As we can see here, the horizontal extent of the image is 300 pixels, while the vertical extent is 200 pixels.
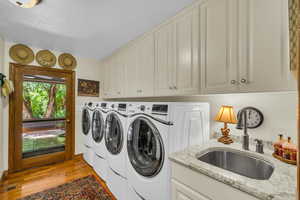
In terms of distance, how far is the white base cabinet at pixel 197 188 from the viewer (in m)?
0.72

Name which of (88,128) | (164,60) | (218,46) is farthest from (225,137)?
(88,128)

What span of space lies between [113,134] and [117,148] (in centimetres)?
23

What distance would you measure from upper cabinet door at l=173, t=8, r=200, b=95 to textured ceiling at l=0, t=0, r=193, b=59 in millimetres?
147

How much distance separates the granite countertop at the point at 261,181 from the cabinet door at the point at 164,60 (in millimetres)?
835

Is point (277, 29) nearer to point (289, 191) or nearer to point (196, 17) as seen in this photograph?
point (196, 17)

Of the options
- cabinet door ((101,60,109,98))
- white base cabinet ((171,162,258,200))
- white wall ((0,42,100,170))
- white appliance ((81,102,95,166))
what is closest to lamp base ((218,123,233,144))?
white base cabinet ((171,162,258,200))

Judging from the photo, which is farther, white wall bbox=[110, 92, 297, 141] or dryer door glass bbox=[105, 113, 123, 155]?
dryer door glass bbox=[105, 113, 123, 155]

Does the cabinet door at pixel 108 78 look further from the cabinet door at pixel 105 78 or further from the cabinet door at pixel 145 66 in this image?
the cabinet door at pixel 145 66

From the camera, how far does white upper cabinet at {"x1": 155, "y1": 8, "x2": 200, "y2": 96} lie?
1324mm

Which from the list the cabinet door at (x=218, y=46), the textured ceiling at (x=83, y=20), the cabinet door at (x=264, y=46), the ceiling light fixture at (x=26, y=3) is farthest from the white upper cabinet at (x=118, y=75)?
the cabinet door at (x=264, y=46)

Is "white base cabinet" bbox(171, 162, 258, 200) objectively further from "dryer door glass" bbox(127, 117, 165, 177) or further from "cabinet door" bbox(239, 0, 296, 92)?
"cabinet door" bbox(239, 0, 296, 92)

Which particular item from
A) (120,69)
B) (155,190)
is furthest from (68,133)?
(155,190)

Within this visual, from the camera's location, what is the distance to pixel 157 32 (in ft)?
5.68

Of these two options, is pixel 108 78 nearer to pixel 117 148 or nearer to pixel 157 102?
pixel 117 148
